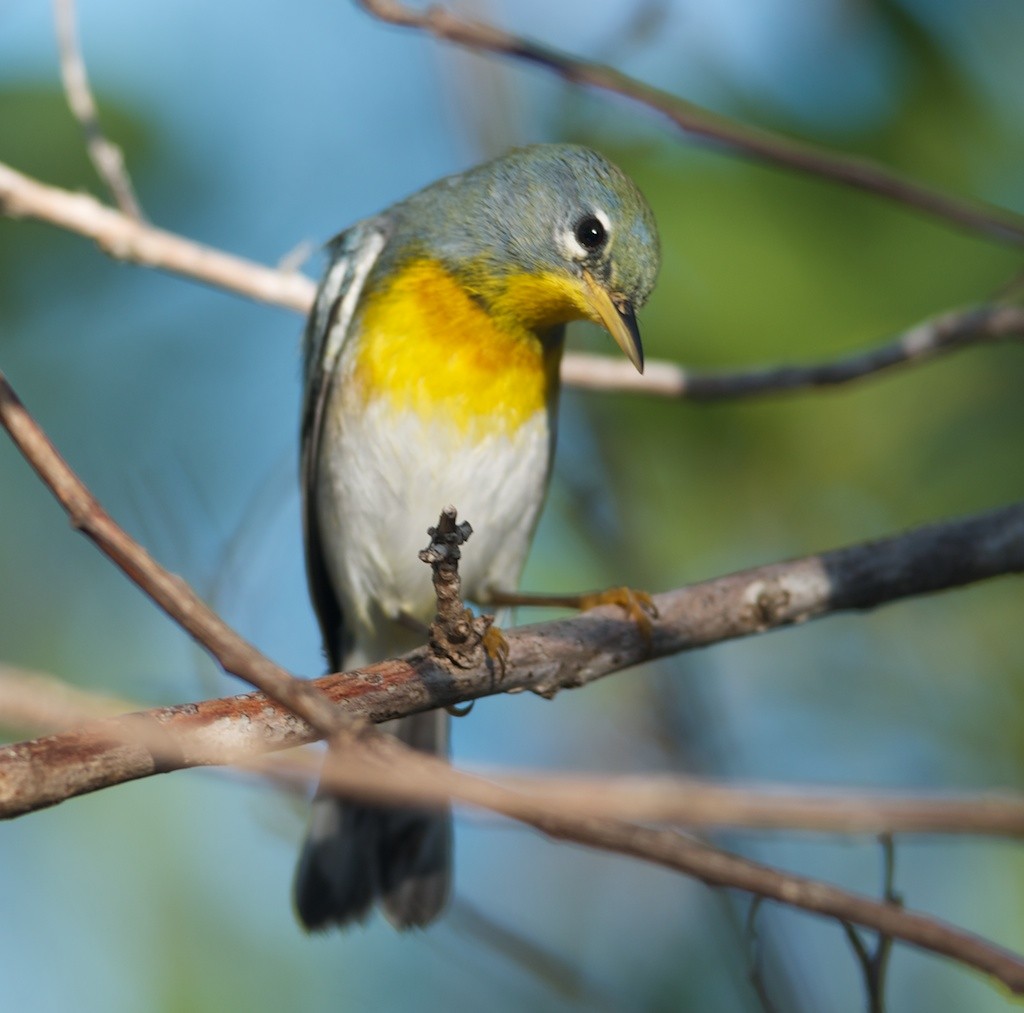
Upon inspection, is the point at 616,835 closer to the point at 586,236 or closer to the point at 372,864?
the point at 586,236

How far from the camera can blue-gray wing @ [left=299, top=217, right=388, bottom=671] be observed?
13.9ft

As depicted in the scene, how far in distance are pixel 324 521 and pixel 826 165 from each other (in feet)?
6.48

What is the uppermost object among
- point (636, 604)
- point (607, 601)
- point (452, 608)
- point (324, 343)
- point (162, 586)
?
point (324, 343)

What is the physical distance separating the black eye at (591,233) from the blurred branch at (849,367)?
54 cm

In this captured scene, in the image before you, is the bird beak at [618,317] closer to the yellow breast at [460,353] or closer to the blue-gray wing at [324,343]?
the yellow breast at [460,353]

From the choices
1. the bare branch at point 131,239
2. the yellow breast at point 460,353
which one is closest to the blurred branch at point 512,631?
the yellow breast at point 460,353

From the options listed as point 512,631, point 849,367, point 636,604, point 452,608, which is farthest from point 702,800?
point 849,367

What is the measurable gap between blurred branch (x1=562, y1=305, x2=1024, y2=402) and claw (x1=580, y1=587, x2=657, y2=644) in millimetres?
830

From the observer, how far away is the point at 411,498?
4090mm

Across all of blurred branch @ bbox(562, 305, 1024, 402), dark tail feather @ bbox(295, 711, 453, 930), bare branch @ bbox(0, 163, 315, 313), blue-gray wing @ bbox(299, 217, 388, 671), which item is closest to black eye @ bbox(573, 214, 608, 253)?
blurred branch @ bbox(562, 305, 1024, 402)

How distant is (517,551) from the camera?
441cm

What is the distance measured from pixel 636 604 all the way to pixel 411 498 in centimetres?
94

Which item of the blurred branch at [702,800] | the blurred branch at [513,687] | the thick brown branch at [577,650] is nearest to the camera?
the blurred branch at [702,800]

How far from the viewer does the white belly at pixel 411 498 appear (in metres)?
3.99
